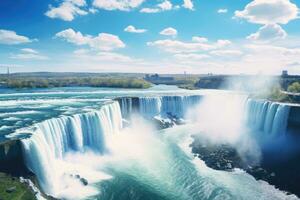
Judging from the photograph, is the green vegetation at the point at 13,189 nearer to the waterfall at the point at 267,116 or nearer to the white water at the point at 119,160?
the white water at the point at 119,160

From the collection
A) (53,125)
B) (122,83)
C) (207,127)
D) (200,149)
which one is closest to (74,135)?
(53,125)

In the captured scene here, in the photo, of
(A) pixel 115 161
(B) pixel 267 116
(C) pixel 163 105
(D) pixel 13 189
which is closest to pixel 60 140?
(A) pixel 115 161

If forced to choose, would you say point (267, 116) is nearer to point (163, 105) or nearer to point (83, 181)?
point (163, 105)

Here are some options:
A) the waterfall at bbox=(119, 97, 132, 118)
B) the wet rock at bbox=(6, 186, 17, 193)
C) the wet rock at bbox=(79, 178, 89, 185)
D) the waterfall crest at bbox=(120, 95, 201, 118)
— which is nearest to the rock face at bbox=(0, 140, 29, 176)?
the wet rock at bbox=(6, 186, 17, 193)

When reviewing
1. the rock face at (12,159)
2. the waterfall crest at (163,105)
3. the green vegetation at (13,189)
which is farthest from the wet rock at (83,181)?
the waterfall crest at (163,105)

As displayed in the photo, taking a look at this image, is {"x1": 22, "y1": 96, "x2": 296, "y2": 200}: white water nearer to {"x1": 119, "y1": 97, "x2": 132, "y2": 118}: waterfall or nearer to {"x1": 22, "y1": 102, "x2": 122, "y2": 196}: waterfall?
{"x1": 22, "y1": 102, "x2": 122, "y2": 196}: waterfall
